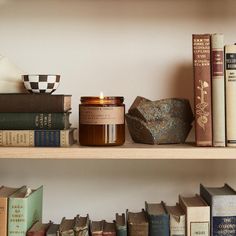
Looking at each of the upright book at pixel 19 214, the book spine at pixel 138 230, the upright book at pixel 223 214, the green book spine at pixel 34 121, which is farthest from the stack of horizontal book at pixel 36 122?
the upright book at pixel 223 214

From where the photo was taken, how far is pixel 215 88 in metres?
0.94

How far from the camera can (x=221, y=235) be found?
3.12ft

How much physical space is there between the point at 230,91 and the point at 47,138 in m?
0.40

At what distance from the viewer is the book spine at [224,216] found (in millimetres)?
947

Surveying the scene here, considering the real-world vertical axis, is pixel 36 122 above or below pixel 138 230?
above

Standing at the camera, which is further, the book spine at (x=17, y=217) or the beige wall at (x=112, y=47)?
the beige wall at (x=112, y=47)

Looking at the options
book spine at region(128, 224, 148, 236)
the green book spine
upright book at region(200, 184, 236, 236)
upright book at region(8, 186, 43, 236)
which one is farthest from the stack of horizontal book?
upright book at region(200, 184, 236, 236)

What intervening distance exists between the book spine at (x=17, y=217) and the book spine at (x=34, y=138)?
12 cm

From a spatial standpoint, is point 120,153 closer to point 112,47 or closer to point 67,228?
point 67,228

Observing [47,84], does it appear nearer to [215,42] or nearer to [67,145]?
[67,145]

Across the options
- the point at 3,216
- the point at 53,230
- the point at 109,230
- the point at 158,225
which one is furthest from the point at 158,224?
the point at 3,216

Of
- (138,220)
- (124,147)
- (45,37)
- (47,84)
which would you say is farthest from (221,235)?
(45,37)

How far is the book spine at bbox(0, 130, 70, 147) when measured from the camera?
94 cm

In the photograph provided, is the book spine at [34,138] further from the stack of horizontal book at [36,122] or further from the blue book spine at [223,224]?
the blue book spine at [223,224]
